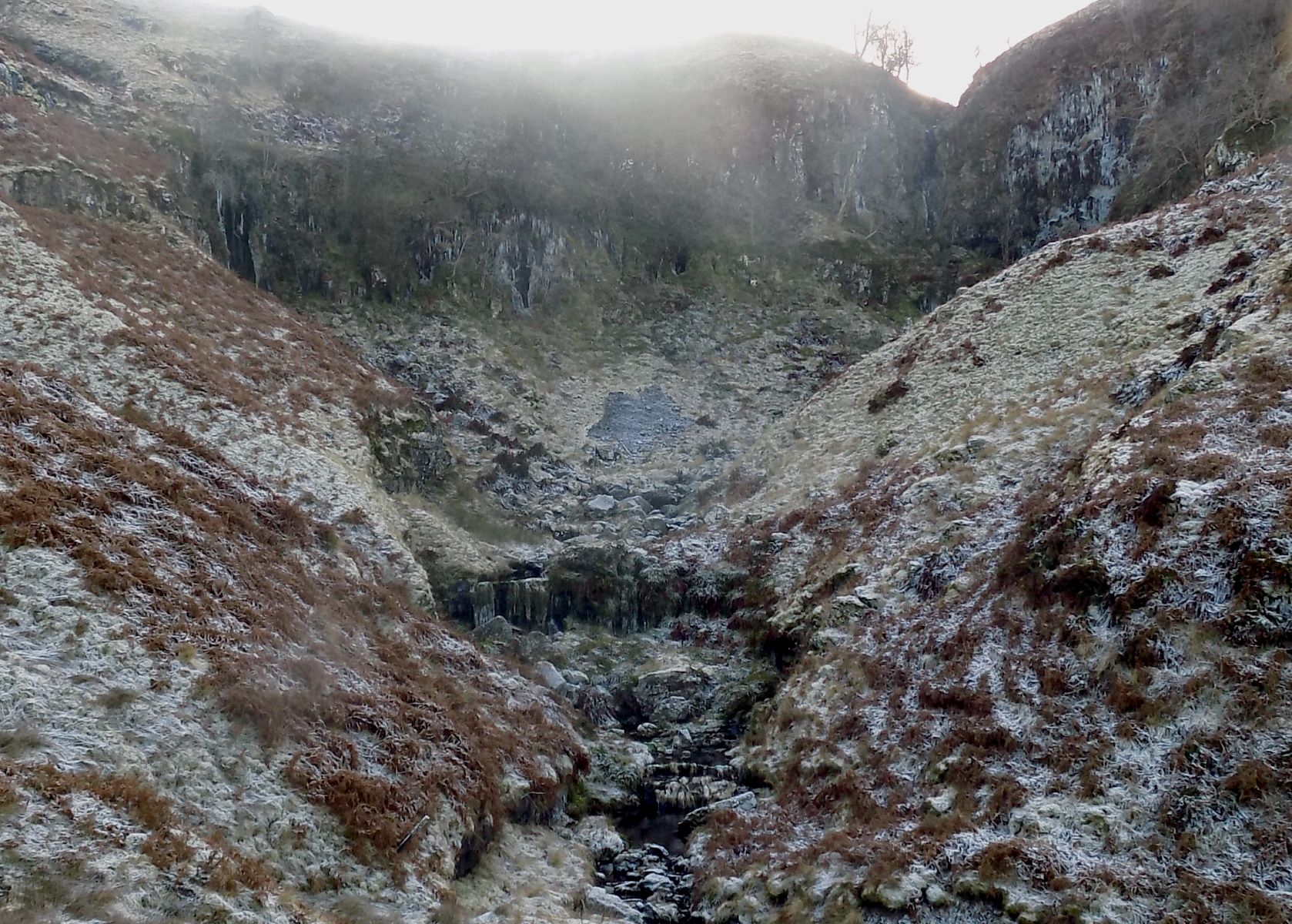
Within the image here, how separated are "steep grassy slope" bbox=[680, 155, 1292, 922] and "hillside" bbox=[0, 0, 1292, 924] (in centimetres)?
10

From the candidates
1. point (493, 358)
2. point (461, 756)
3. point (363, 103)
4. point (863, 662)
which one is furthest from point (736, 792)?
point (363, 103)

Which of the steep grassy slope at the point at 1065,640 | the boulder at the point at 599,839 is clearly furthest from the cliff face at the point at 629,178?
the boulder at the point at 599,839

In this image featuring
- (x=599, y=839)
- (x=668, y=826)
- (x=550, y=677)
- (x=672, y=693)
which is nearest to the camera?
(x=599, y=839)

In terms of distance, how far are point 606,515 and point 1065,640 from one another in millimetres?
A: 23985

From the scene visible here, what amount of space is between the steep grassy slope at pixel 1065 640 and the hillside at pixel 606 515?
0.10 metres

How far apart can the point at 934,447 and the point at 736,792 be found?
15088mm

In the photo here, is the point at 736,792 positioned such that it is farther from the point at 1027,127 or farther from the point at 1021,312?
the point at 1027,127

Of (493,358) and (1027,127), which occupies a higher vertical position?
(1027,127)

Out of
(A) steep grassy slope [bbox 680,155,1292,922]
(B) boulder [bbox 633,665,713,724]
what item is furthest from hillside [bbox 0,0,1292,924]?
(B) boulder [bbox 633,665,713,724]

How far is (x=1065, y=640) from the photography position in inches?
647

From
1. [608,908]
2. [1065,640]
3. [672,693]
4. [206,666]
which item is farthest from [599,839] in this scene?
[1065,640]

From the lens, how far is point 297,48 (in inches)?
2479

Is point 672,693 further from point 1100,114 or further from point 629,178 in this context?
point 1100,114

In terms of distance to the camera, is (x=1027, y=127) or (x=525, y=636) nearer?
(x=525, y=636)
